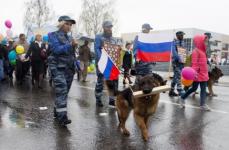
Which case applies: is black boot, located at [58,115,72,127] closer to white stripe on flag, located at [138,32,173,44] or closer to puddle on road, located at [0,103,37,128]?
puddle on road, located at [0,103,37,128]

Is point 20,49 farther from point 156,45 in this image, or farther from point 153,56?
point 156,45

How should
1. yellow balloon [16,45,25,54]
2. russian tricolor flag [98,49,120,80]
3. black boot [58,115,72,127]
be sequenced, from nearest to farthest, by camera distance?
1. black boot [58,115,72,127]
2. russian tricolor flag [98,49,120,80]
3. yellow balloon [16,45,25,54]

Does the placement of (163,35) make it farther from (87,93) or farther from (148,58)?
(87,93)

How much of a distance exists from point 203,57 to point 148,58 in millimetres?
1320

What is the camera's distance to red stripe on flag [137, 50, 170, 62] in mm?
8023

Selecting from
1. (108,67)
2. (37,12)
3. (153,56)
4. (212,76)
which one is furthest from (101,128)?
(37,12)

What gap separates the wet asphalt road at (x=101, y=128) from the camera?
5465 mm

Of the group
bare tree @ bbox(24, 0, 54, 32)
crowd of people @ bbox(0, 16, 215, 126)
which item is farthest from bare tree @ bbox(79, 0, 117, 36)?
crowd of people @ bbox(0, 16, 215, 126)

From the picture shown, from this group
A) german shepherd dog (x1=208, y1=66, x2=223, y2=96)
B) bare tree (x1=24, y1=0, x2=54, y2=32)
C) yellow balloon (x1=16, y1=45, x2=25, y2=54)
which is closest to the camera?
german shepherd dog (x1=208, y1=66, x2=223, y2=96)

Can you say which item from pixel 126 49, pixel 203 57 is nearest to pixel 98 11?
pixel 126 49

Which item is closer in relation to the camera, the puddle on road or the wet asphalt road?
the wet asphalt road

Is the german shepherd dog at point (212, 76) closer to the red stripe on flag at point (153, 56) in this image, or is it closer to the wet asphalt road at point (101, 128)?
the wet asphalt road at point (101, 128)

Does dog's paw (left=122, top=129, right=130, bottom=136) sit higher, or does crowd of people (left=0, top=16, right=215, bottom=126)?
crowd of people (left=0, top=16, right=215, bottom=126)

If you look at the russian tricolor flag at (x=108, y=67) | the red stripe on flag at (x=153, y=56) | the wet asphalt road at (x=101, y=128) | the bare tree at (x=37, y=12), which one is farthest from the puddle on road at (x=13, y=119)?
the bare tree at (x=37, y=12)
